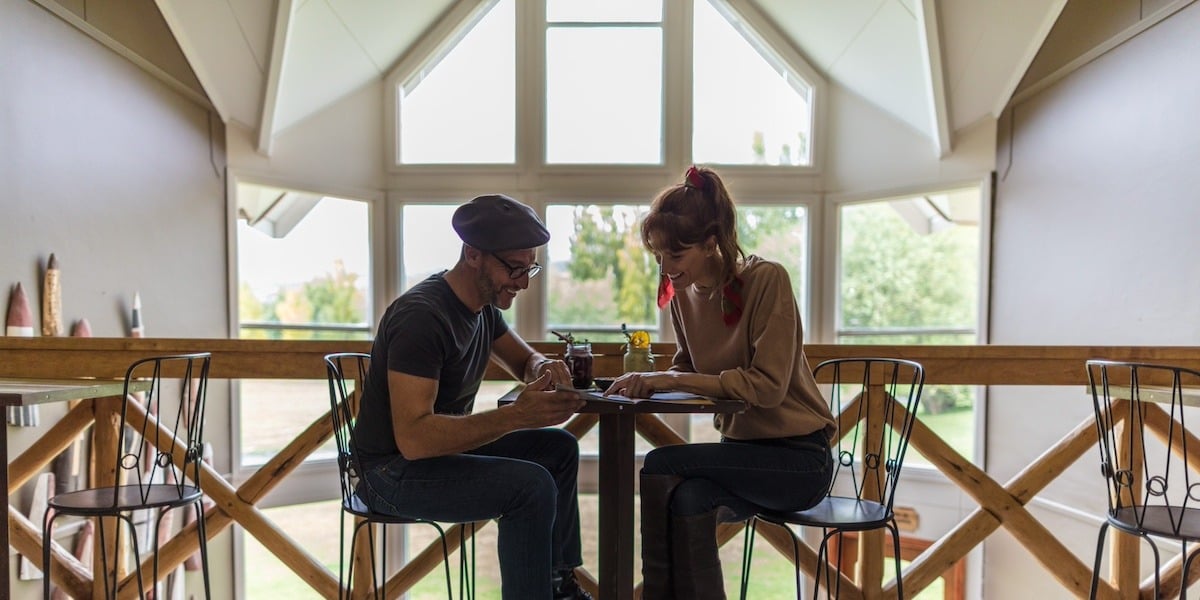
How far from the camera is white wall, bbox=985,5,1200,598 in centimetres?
305

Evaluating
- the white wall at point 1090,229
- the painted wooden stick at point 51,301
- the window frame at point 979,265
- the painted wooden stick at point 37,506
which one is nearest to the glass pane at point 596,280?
the window frame at point 979,265

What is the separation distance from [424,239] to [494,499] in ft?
13.6

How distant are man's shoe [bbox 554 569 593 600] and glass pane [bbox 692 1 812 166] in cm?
403

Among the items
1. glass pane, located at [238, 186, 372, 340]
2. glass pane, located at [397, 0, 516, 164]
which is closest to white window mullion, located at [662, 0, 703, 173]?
glass pane, located at [397, 0, 516, 164]

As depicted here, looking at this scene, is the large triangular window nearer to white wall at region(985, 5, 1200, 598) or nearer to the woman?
white wall at region(985, 5, 1200, 598)

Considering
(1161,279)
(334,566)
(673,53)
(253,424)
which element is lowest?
(334,566)

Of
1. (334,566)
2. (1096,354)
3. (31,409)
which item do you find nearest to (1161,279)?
(1096,354)

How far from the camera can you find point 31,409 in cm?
292

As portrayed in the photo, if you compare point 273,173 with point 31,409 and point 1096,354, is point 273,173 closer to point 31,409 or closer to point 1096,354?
point 31,409

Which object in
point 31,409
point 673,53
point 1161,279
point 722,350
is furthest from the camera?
point 673,53

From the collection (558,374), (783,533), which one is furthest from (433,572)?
(558,374)

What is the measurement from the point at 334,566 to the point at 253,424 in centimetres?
190

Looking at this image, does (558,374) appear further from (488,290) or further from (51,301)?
(51,301)

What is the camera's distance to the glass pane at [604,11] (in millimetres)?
5355
